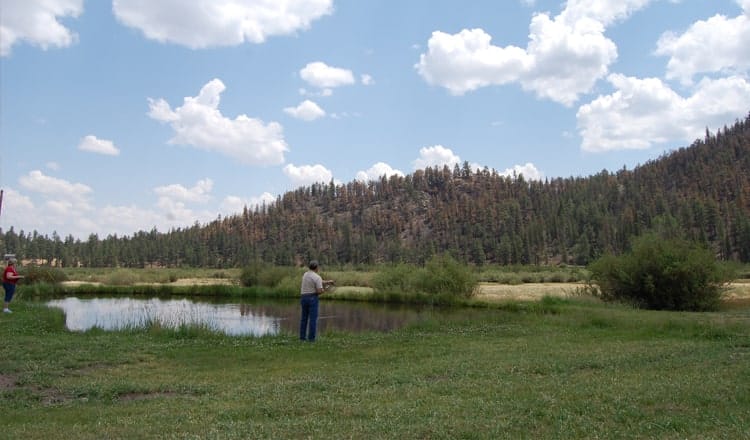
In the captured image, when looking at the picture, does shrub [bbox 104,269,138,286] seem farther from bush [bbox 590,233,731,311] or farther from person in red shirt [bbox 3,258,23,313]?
bush [bbox 590,233,731,311]

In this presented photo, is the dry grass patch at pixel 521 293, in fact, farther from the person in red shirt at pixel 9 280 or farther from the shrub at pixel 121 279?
the shrub at pixel 121 279

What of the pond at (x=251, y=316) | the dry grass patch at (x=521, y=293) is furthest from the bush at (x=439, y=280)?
the pond at (x=251, y=316)

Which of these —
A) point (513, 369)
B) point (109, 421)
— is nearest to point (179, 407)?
point (109, 421)

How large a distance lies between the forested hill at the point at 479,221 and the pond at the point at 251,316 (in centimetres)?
6944

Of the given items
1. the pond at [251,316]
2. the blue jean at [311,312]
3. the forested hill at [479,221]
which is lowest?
the pond at [251,316]

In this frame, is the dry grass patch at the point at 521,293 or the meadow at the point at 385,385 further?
the dry grass patch at the point at 521,293

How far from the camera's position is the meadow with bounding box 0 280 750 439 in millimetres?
6180

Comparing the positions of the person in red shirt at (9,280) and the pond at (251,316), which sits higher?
the person in red shirt at (9,280)

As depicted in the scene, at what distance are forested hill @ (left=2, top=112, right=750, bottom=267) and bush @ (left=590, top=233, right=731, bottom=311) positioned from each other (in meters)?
67.1

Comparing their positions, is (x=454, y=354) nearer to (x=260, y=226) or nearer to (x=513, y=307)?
(x=513, y=307)

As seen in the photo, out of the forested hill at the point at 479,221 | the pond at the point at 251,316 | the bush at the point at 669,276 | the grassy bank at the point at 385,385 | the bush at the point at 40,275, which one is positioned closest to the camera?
the grassy bank at the point at 385,385

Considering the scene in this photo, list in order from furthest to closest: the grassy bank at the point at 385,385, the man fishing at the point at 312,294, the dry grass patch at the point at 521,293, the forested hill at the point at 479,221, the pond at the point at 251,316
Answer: the forested hill at the point at 479,221 < the dry grass patch at the point at 521,293 < the pond at the point at 251,316 < the man fishing at the point at 312,294 < the grassy bank at the point at 385,385

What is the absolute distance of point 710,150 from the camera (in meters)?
142

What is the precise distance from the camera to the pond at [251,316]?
2131 cm
